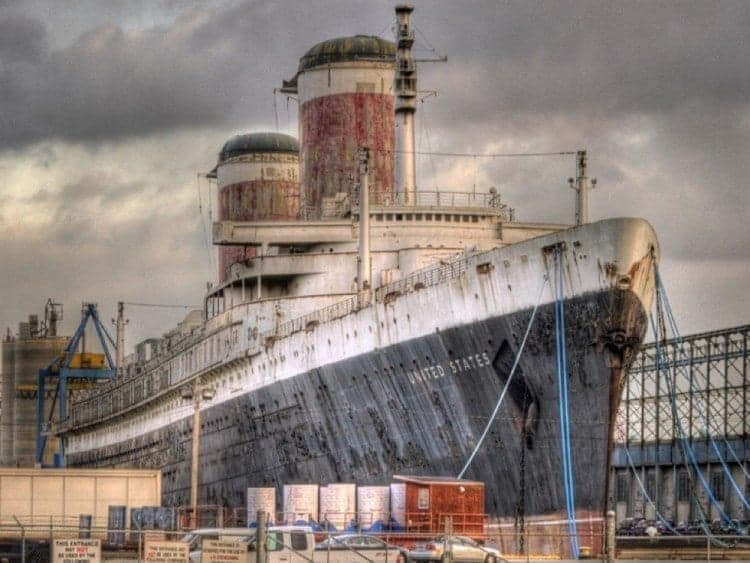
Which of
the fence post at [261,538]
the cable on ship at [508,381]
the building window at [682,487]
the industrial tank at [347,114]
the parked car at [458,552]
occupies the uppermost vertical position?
the industrial tank at [347,114]

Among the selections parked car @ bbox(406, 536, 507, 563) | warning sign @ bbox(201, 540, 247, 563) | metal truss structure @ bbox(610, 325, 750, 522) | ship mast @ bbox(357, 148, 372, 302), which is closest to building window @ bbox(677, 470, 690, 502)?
metal truss structure @ bbox(610, 325, 750, 522)

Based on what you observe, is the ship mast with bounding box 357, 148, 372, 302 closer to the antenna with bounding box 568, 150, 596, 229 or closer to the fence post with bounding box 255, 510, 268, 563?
the antenna with bounding box 568, 150, 596, 229

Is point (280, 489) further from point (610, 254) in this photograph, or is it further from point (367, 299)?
→ point (610, 254)

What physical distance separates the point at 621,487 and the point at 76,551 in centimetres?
5145

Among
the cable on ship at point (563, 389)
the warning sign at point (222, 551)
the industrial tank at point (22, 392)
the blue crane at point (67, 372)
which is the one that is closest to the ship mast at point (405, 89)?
the cable on ship at point (563, 389)

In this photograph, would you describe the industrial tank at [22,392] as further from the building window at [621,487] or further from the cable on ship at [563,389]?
the cable on ship at [563,389]

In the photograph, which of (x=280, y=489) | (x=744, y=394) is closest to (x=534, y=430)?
(x=280, y=489)

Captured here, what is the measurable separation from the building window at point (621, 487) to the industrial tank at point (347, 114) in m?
24.1

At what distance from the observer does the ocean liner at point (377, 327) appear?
1248 inches

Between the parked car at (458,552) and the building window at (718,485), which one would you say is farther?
the building window at (718,485)

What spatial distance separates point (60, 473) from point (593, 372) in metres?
17.5

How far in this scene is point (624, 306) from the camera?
31094mm

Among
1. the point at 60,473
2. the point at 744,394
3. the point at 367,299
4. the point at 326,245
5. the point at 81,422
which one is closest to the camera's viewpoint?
the point at 367,299

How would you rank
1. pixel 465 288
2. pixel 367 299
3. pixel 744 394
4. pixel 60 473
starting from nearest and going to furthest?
pixel 465 288 < pixel 367 299 < pixel 60 473 < pixel 744 394
